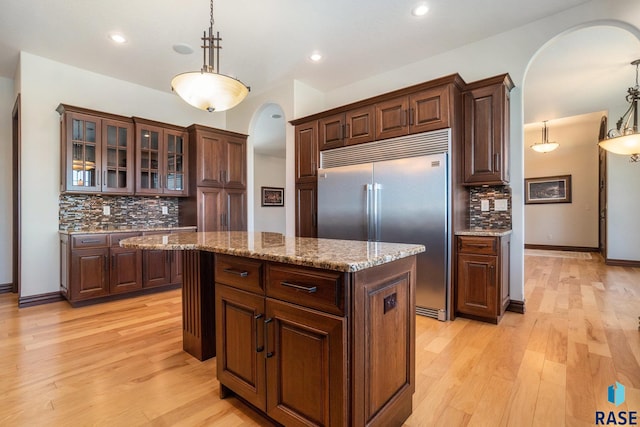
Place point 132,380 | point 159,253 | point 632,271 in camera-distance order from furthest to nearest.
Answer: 1. point 632,271
2. point 159,253
3. point 132,380

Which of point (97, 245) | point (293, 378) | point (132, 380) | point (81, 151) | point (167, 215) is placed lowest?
point (132, 380)

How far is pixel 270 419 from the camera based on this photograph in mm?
1526

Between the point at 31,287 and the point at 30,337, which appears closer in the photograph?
the point at 30,337

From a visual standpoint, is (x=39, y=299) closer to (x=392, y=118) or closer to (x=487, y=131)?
(x=392, y=118)

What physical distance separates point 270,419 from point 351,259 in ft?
3.27

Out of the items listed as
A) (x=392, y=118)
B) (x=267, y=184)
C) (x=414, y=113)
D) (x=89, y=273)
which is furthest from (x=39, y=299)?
(x=267, y=184)

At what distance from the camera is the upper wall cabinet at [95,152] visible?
3568mm

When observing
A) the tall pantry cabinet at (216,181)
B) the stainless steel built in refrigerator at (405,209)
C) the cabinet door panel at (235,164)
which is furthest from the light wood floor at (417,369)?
the cabinet door panel at (235,164)

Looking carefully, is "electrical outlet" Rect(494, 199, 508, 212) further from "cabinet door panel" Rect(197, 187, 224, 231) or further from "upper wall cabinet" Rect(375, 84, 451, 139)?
"cabinet door panel" Rect(197, 187, 224, 231)

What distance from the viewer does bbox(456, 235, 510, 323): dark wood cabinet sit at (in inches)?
109

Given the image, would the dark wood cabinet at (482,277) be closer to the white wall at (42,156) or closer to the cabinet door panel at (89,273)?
the cabinet door panel at (89,273)

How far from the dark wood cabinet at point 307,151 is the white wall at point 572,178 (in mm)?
5840

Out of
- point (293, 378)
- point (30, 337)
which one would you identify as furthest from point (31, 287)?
point (293, 378)

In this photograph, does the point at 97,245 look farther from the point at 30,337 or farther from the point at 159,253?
the point at 30,337
